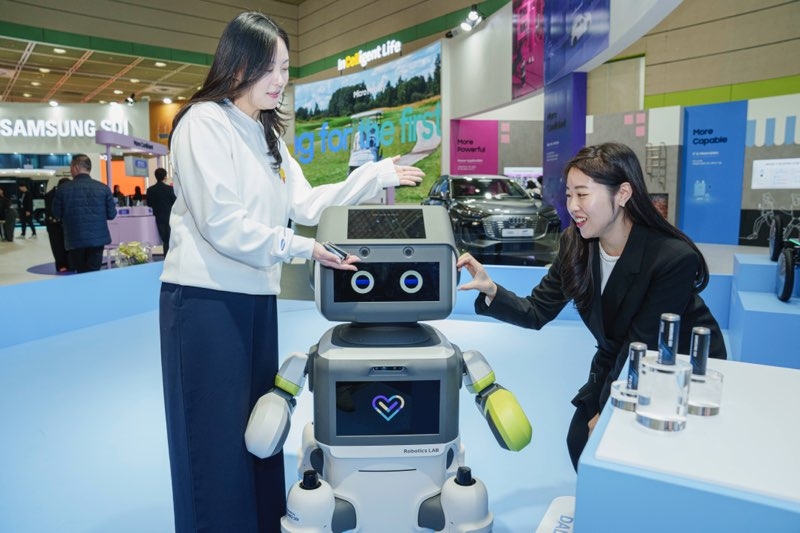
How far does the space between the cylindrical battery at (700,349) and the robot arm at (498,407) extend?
0.70 meters

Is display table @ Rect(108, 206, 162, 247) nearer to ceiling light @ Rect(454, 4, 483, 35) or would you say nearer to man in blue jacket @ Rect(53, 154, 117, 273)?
man in blue jacket @ Rect(53, 154, 117, 273)

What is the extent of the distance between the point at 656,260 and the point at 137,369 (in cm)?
366

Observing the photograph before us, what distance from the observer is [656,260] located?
1741 mm

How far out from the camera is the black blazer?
1725 millimetres

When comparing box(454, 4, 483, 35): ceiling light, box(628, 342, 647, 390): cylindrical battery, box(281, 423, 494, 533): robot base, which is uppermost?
box(454, 4, 483, 35): ceiling light

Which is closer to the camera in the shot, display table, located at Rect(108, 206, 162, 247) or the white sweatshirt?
the white sweatshirt

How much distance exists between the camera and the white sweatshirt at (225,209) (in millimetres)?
1493

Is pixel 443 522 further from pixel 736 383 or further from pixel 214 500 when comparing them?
pixel 736 383

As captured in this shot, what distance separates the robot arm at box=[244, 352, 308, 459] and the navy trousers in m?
0.05

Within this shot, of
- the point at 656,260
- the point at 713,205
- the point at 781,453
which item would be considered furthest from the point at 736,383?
the point at 713,205

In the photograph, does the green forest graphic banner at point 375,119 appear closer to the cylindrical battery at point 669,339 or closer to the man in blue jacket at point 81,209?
the man in blue jacket at point 81,209

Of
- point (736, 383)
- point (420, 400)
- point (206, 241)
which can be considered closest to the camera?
point (736, 383)

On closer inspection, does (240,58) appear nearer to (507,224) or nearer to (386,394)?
(386,394)

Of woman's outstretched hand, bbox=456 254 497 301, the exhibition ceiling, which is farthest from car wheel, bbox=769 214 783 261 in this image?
the exhibition ceiling
